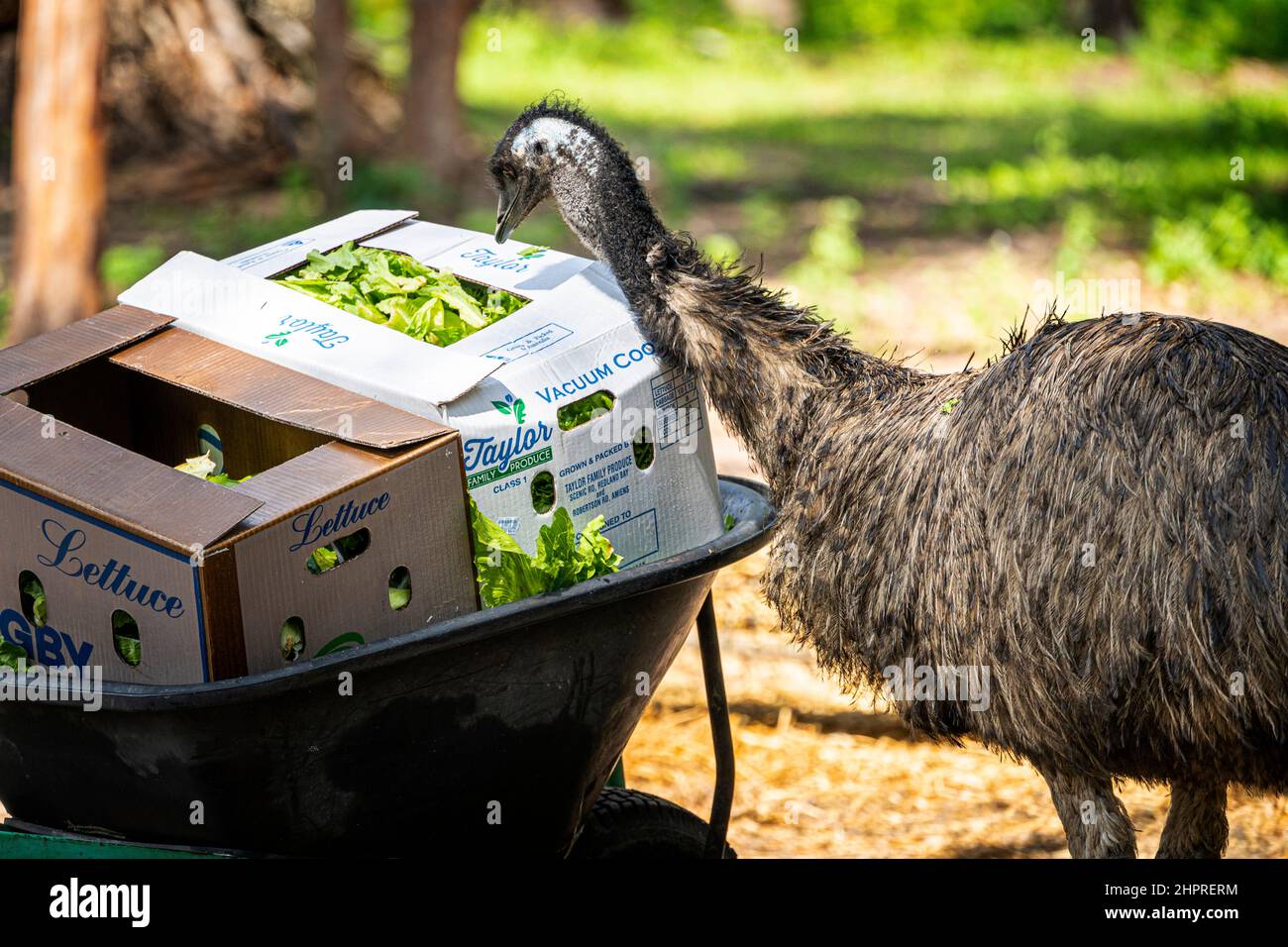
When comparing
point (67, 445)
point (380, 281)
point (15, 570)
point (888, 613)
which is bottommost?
point (888, 613)

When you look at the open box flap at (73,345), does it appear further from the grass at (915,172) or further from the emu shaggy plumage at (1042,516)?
the grass at (915,172)

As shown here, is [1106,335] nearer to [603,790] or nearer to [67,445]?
[603,790]

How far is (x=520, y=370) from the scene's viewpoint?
3.13 m

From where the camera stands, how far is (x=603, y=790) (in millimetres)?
3820

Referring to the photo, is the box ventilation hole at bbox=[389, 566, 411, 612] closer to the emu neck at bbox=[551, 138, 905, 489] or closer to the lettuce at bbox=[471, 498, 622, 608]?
the lettuce at bbox=[471, 498, 622, 608]

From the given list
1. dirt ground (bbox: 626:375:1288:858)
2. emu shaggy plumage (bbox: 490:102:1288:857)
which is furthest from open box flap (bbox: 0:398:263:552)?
dirt ground (bbox: 626:375:1288:858)

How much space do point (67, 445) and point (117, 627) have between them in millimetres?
366

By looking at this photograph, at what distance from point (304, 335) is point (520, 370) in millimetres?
486

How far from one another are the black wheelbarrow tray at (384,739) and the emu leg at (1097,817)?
38.4 inches

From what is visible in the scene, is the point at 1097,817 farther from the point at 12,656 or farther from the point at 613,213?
the point at 12,656

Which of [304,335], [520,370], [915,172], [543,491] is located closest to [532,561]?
[543,491]

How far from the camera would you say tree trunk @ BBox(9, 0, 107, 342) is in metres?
7.77
